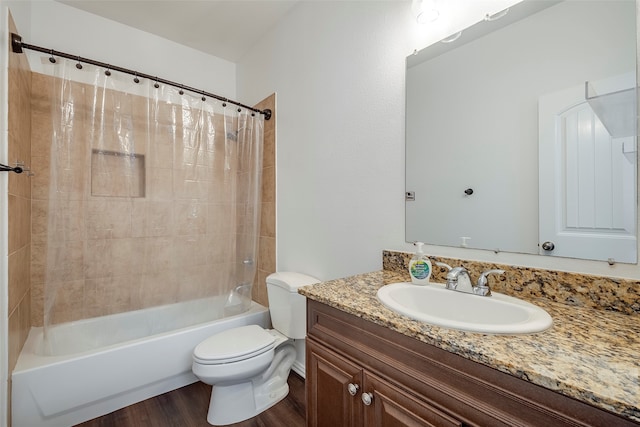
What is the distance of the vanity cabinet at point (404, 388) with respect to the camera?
0.52 meters

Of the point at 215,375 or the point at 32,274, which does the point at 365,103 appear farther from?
the point at 32,274

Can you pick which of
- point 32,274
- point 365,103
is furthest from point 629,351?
point 32,274

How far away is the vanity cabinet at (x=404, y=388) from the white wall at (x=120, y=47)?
2.36m

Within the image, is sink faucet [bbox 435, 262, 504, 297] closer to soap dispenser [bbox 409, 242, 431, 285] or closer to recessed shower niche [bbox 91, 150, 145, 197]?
soap dispenser [bbox 409, 242, 431, 285]

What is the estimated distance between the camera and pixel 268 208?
2.28m

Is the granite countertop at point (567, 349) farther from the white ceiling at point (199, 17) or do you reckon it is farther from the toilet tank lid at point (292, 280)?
the white ceiling at point (199, 17)

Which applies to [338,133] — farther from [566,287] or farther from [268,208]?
[566,287]

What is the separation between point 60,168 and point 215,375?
1.45 m

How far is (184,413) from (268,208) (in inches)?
56.4

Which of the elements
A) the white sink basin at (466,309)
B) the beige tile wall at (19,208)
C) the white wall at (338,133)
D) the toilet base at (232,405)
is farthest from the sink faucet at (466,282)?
the beige tile wall at (19,208)

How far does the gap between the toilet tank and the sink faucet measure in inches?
36.2

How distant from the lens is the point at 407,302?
1.05 m

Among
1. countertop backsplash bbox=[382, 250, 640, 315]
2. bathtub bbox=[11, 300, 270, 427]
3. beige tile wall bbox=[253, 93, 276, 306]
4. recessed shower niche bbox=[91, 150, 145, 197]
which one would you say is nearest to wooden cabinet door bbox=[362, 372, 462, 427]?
countertop backsplash bbox=[382, 250, 640, 315]

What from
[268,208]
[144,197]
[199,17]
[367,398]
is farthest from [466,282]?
[199,17]
